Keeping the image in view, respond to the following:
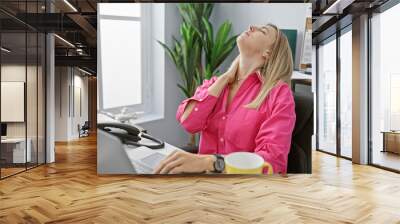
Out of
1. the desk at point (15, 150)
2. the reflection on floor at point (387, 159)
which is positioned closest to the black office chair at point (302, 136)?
the reflection on floor at point (387, 159)

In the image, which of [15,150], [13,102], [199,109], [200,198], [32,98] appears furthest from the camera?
[32,98]

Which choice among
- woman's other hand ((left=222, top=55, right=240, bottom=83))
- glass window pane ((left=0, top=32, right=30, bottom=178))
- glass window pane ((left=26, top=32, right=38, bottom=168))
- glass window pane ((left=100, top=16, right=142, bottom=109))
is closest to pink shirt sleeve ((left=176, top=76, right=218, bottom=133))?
woman's other hand ((left=222, top=55, right=240, bottom=83))

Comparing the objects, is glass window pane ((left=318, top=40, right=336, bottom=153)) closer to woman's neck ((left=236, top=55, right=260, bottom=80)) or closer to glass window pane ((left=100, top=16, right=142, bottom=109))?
woman's neck ((left=236, top=55, right=260, bottom=80))

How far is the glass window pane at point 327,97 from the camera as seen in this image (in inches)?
372

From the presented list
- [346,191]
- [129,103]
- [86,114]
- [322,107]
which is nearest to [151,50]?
[129,103]

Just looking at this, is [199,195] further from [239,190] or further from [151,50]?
[151,50]

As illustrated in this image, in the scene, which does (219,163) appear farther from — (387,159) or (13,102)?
(387,159)

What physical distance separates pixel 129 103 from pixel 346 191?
2.87m

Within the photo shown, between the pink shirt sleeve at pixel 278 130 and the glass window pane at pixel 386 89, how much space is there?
8.12 feet

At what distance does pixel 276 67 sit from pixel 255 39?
46 centimetres

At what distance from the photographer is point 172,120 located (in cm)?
526

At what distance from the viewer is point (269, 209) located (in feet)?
12.6

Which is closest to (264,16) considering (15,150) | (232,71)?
(232,71)

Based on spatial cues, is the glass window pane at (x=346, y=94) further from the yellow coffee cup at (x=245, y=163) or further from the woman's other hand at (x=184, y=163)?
the woman's other hand at (x=184, y=163)
